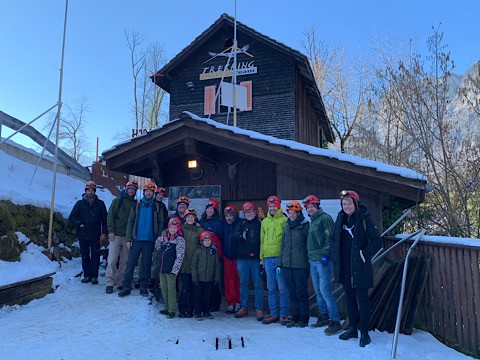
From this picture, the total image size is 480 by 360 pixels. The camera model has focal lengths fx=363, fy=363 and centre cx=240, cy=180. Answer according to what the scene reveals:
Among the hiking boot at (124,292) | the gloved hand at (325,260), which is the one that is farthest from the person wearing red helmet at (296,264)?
the hiking boot at (124,292)

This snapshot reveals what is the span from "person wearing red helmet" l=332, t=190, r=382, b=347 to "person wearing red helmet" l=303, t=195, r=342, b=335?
26cm

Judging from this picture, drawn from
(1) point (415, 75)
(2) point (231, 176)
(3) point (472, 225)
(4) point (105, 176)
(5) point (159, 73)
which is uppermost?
(5) point (159, 73)

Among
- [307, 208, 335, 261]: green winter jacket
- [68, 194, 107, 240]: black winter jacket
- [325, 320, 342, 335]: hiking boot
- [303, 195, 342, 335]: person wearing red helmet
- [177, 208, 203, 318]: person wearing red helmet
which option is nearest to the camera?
[325, 320, 342, 335]: hiking boot

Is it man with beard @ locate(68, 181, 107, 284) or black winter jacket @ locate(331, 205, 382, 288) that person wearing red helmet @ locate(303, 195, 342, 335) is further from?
man with beard @ locate(68, 181, 107, 284)

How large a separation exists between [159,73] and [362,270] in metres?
13.6

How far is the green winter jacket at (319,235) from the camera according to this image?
5.15 m

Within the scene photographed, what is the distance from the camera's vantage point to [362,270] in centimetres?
441

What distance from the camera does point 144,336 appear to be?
4.69m

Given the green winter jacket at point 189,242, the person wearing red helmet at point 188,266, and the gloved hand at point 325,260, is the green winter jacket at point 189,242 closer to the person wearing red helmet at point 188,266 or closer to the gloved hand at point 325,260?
the person wearing red helmet at point 188,266

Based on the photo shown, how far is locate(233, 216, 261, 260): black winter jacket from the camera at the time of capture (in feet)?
19.4

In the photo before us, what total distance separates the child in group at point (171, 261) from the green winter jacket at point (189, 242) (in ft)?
0.36

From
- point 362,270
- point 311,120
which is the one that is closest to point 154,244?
point 362,270

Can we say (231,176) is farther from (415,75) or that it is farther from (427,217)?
(415,75)

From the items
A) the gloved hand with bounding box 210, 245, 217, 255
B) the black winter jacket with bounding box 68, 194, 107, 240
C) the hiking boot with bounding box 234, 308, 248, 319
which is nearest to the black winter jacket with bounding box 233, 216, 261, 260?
the gloved hand with bounding box 210, 245, 217, 255
